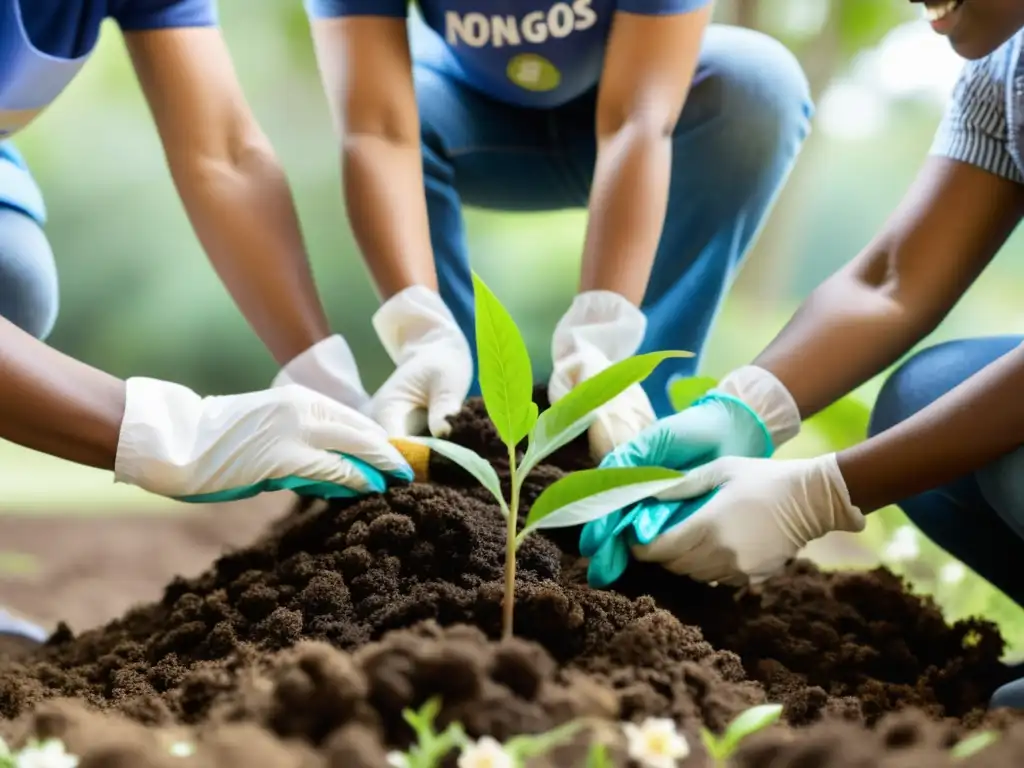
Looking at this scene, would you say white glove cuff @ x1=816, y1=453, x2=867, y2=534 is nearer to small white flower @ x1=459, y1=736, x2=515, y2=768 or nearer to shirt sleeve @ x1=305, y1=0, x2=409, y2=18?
small white flower @ x1=459, y1=736, x2=515, y2=768

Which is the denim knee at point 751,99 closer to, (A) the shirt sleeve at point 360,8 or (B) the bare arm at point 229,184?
(A) the shirt sleeve at point 360,8

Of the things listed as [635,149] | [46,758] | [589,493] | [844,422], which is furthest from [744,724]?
[844,422]

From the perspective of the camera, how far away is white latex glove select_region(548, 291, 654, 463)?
3.93 feet

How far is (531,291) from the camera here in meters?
2.45

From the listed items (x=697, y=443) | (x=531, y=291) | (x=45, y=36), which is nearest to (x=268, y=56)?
(x=531, y=291)

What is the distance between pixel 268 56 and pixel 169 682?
1952 millimetres

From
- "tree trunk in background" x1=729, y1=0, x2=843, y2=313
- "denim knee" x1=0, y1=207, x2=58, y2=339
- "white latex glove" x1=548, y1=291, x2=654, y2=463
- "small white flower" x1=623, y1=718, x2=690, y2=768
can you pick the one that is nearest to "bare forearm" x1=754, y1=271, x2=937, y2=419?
"white latex glove" x1=548, y1=291, x2=654, y2=463

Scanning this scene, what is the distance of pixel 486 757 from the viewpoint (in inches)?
19.2

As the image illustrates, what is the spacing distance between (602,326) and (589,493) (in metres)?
0.53

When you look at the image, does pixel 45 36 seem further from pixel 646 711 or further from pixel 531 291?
pixel 531 291

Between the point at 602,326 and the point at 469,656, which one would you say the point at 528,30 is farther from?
the point at 469,656

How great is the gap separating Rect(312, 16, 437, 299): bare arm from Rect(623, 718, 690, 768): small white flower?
907 millimetres

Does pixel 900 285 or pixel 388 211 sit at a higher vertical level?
pixel 388 211

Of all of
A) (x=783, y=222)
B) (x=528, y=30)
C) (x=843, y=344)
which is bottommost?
(x=843, y=344)
